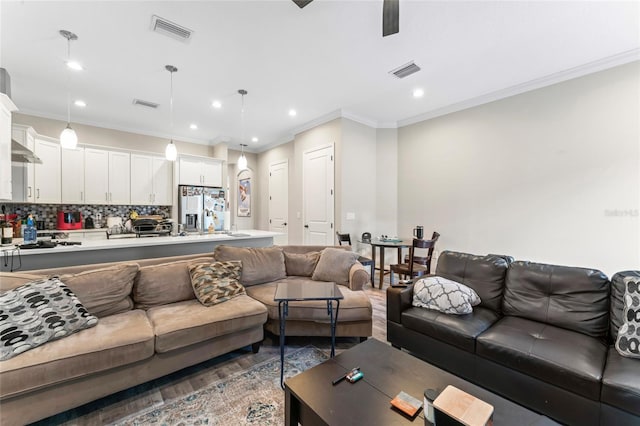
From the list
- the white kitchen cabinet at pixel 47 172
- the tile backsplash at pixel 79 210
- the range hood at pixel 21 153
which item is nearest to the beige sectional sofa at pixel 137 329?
the range hood at pixel 21 153

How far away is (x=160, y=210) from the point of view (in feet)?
18.8

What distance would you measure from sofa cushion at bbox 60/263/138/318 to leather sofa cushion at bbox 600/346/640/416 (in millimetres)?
3249

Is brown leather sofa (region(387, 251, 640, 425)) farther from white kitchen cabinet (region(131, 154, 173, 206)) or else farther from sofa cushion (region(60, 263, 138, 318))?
white kitchen cabinet (region(131, 154, 173, 206))

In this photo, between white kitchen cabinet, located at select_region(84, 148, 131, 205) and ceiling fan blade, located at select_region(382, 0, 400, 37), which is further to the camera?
white kitchen cabinet, located at select_region(84, 148, 131, 205)

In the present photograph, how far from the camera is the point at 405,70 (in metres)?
3.22

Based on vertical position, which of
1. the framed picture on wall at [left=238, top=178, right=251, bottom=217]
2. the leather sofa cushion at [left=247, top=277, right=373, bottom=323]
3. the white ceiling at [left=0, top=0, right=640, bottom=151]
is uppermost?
the white ceiling at [left=0, top=0, right=640, bottom=151]

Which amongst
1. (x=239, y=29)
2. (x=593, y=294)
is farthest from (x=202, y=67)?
(x=593, y=294)

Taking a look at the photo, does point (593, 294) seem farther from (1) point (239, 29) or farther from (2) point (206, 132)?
(2) point (206, 132)

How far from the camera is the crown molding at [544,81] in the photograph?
288 centimetres

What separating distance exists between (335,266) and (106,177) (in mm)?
4778

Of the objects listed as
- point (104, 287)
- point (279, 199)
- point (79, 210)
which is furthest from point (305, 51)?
point (79, 210)

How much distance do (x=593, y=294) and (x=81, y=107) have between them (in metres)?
6.76

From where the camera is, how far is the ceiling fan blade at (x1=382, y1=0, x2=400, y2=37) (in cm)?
155

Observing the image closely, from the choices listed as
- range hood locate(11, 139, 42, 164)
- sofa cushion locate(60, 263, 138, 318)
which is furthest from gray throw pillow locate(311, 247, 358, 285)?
range hood locate(11, 139, 42, 164)
